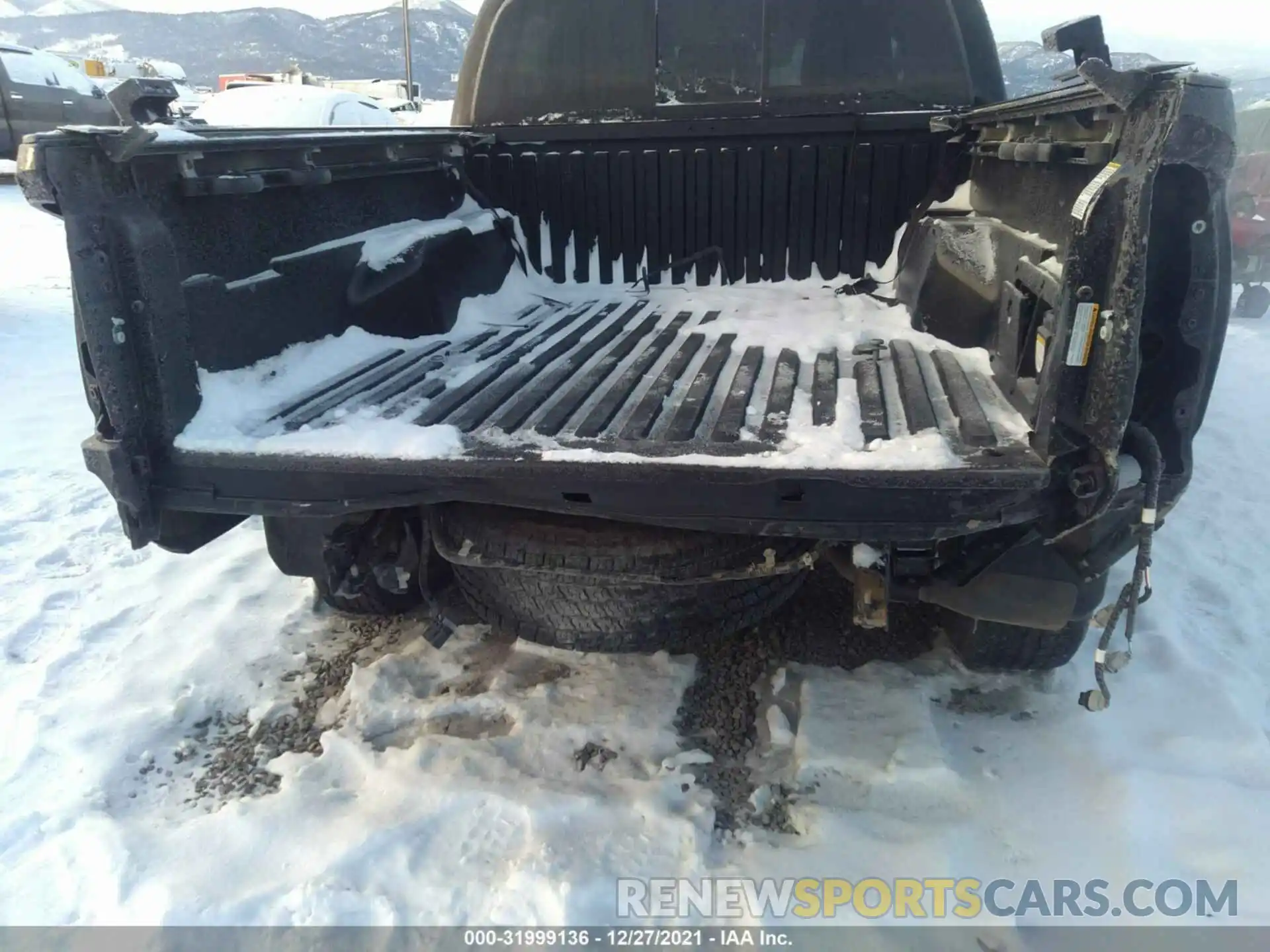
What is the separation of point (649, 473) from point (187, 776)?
155cm

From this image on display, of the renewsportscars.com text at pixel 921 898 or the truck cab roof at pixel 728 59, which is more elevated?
the truck cab roof at pixel 728 59

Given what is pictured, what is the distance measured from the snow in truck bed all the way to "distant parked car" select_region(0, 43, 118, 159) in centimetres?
1124

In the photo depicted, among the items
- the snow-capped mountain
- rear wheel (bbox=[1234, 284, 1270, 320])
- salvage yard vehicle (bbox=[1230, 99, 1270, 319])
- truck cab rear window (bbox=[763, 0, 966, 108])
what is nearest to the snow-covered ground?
truck cab rear window (bbox=[763, 0, 966, 108])

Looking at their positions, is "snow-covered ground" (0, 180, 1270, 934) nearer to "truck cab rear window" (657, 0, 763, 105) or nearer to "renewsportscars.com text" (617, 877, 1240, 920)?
"renewsportscars.com text" (617, 877, 1240, 920)

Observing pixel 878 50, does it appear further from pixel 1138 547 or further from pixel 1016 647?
pixel 1138 547

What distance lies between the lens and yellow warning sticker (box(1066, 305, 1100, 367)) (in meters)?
1.82

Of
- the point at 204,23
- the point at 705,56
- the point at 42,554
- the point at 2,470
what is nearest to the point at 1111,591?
the point at 705,56

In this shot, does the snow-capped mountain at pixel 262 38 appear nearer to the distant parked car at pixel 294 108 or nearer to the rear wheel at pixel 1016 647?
the distant parked car at pixel 294 108

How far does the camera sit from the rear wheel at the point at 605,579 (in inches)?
89.4

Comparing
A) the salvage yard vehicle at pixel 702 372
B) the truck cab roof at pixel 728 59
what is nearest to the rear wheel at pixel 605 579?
the salvage yard vehicle at pixel 702 372

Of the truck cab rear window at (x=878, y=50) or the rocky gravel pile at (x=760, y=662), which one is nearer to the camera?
the rocky gravel pile at (x=760, y=662)

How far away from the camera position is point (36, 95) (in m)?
12.3

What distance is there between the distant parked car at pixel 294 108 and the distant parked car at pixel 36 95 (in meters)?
1.52

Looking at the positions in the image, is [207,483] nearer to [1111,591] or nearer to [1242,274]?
[1111,591]
